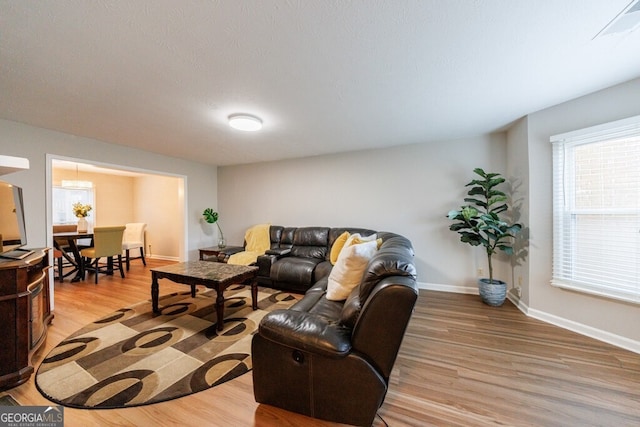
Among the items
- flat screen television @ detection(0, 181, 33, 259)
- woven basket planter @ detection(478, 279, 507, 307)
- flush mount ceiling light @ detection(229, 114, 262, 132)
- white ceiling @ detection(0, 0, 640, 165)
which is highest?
white ceiling @ detection(0, 0, 640, 165)

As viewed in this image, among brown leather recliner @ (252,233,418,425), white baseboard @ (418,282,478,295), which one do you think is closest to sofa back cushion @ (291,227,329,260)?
white baseboard @ (418,282,478,295)

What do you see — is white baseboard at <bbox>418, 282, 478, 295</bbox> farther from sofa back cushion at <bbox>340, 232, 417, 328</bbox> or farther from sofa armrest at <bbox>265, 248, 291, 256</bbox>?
sofa back cushion at <bbox>340, 232, 417, 328</bbox>

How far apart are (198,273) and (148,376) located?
1062 mm

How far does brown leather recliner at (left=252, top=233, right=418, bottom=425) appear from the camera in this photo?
1.15 metres

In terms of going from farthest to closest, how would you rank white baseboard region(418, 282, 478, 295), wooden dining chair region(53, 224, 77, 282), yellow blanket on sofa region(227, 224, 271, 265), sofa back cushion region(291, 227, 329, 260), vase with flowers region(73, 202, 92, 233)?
vase with flowers region(73, 202, 92, 233) < yellow blanket on sofa region(227, 224, 271, 265) < wooden dining chair region(53, 224, 77, 282) < sofa back cushion region(291, 227, 329, 260) < white baseboard region(418, 282, 478, 295)

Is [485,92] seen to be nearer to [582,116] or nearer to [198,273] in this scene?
[582,116]

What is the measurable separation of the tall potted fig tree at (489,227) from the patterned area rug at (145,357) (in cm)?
282

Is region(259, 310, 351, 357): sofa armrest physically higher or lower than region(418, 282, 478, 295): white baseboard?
higher

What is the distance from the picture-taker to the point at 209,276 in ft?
8.16

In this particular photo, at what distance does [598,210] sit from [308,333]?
2976mm

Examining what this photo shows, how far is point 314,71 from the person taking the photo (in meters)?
1.80

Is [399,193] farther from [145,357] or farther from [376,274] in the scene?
[145,357]

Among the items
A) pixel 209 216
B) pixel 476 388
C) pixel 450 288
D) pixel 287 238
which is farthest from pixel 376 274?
pixel 209 216

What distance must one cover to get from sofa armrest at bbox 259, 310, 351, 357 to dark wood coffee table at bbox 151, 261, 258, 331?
121 centimetres
